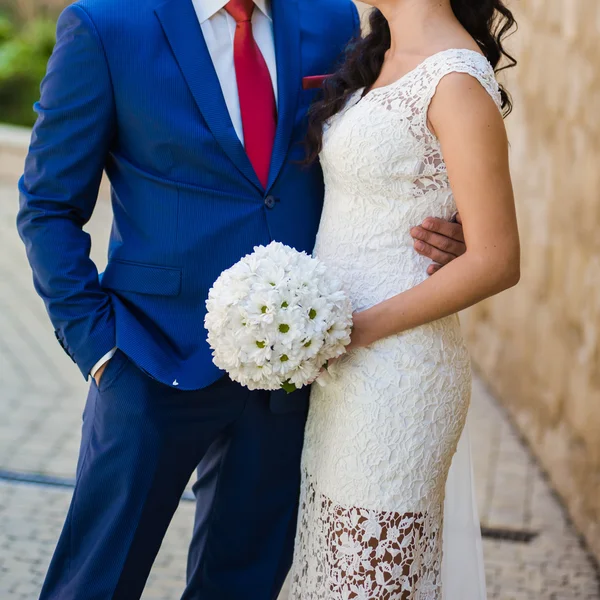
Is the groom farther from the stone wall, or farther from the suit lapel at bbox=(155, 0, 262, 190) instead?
the stone wall

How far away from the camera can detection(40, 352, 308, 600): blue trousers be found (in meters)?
2.58

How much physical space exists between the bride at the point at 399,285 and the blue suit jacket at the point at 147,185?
0.67 ft

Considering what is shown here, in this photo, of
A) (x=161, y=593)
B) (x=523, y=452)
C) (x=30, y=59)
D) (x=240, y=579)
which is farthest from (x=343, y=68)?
(x=30, y=59)

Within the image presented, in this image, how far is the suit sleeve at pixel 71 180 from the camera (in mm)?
2455

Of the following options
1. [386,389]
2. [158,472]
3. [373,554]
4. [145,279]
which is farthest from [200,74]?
[373,554]

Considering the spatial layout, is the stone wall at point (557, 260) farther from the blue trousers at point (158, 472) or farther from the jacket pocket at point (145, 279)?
the jacket pocket at point (145, 279)

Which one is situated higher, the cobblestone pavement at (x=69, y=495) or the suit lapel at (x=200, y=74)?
the suit lapel at (x=200, y=74)

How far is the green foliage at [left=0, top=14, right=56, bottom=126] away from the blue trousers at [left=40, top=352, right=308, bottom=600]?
8492 millimetres

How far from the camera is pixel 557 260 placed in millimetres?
4863

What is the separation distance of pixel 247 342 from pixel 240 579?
39.8 inches

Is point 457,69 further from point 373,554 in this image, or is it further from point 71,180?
point 373,554

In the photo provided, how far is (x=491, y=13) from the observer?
2562mm

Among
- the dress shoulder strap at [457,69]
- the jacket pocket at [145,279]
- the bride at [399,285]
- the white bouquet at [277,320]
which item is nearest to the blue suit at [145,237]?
the jacket pocket at [145,279]

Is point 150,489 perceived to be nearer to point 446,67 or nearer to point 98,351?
point 98,351
